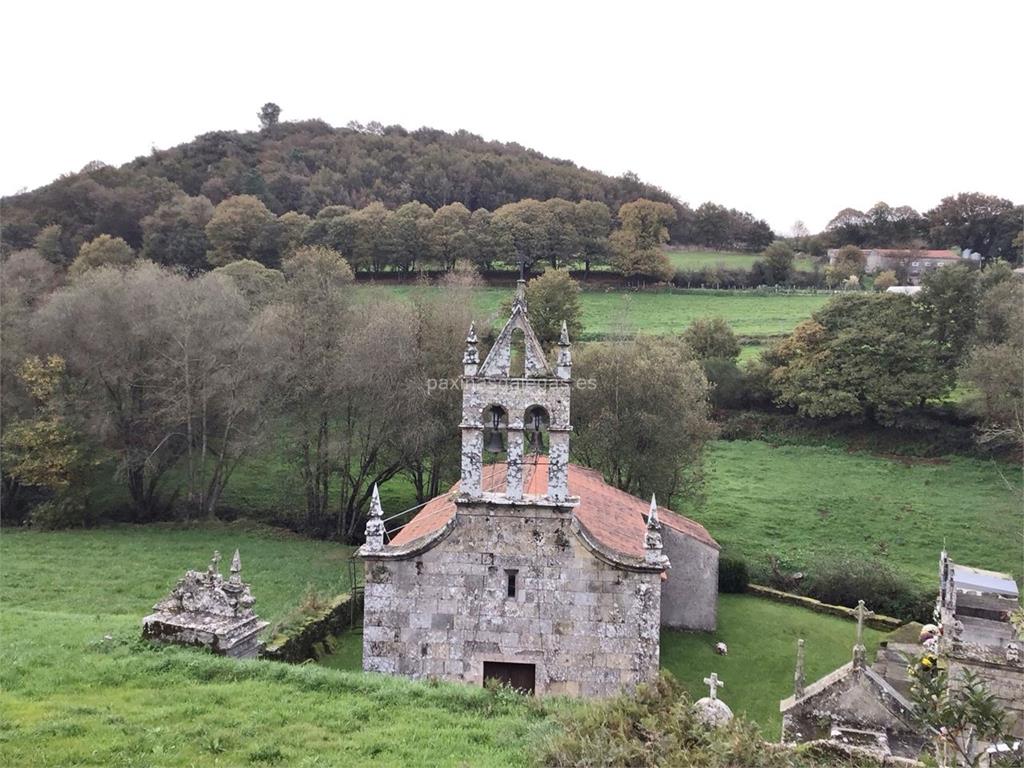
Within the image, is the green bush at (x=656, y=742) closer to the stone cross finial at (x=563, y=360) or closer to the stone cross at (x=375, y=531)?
the stone cross at (x=375, y=531)

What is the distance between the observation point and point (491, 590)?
13883 millimetres

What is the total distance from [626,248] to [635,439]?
1292 inches

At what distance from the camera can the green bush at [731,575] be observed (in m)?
23.5

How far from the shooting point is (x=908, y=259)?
62219 mm

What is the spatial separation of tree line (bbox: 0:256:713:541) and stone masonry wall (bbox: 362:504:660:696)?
43.3 ft

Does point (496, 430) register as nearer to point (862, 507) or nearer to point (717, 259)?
point (862, 507)

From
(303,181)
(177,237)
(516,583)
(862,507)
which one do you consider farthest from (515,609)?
(303,181)

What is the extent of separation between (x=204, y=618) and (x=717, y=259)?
2467 inches

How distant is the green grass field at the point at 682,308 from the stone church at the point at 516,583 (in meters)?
28.5

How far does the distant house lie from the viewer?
59.5 metres

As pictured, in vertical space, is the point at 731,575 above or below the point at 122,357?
below

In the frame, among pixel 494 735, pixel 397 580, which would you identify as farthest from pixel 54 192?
pixel 494 735

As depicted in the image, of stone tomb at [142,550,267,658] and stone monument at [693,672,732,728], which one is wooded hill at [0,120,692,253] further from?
stone monument at [693,672,732,728]

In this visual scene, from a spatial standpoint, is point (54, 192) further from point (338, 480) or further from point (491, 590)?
point (491, 590)
